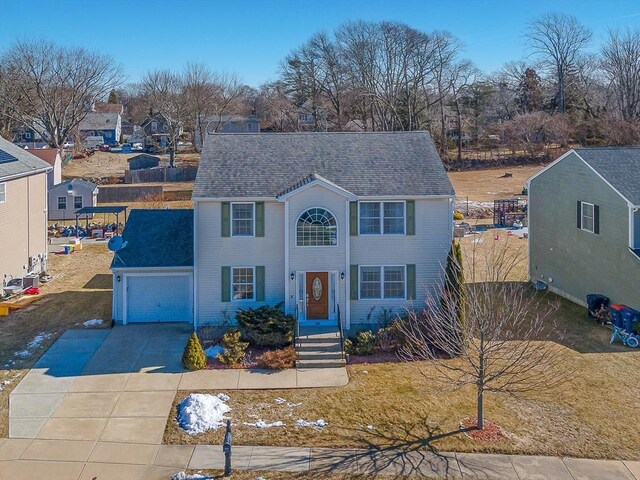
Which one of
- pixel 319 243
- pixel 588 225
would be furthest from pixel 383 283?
pixel 588 225

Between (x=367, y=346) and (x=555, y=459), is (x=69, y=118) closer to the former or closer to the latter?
(x=367, y=346)

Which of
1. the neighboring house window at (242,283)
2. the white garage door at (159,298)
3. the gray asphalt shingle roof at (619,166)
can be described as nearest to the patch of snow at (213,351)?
the neighboring house window at (242,283)

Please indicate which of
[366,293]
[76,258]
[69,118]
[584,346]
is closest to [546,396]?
[584,346]

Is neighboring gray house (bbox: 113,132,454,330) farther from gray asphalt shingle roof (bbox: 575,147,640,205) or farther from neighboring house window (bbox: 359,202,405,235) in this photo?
gray asphalt shingle roof (bbox: 575,147,640,205)

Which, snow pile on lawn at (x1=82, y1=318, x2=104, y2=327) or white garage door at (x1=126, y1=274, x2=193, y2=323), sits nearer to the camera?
snow pile on lawn at (x1=82, y1=318, x2=104, y2=327)

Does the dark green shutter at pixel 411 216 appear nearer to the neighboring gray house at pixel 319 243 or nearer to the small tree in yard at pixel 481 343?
the neighboring gray house at pixel 319 243

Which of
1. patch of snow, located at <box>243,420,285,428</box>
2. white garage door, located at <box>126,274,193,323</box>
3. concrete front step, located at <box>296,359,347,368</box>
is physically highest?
white garage door, located at <box>126,274,193,323</box>

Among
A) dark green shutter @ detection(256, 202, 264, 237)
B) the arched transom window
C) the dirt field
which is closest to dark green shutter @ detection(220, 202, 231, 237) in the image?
dark green shutter @ detection(256, 202, 264, 237)
